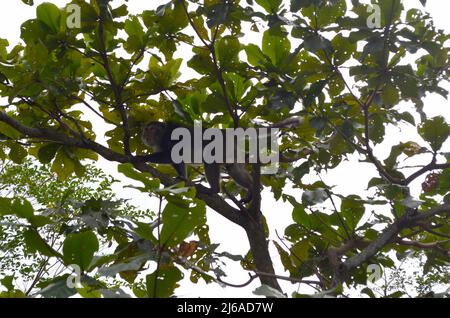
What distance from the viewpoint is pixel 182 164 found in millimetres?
4641

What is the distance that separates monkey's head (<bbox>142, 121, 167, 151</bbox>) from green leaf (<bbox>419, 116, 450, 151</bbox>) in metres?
2.18

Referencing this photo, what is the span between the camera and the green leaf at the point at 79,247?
170cm

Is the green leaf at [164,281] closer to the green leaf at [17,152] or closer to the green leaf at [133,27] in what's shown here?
the green leaf at [133,27]

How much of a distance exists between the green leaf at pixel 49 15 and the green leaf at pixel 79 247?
208 centimetres

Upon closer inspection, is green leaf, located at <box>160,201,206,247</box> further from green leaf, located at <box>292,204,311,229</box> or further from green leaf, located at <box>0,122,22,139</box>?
green leaf, located at <box>0,122,22,139</box>

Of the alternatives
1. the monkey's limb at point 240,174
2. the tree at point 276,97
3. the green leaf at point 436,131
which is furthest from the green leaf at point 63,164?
the green leaf at point 436,131

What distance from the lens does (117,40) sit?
335cm

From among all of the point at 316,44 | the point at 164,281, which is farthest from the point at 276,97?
the point at 164,281

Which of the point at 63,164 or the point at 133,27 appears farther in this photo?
the point at 63,164

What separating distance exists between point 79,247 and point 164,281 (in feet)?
1.07

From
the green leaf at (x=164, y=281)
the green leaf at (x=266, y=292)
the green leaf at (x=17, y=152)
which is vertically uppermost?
the green leaf at (x=17, y=152)
